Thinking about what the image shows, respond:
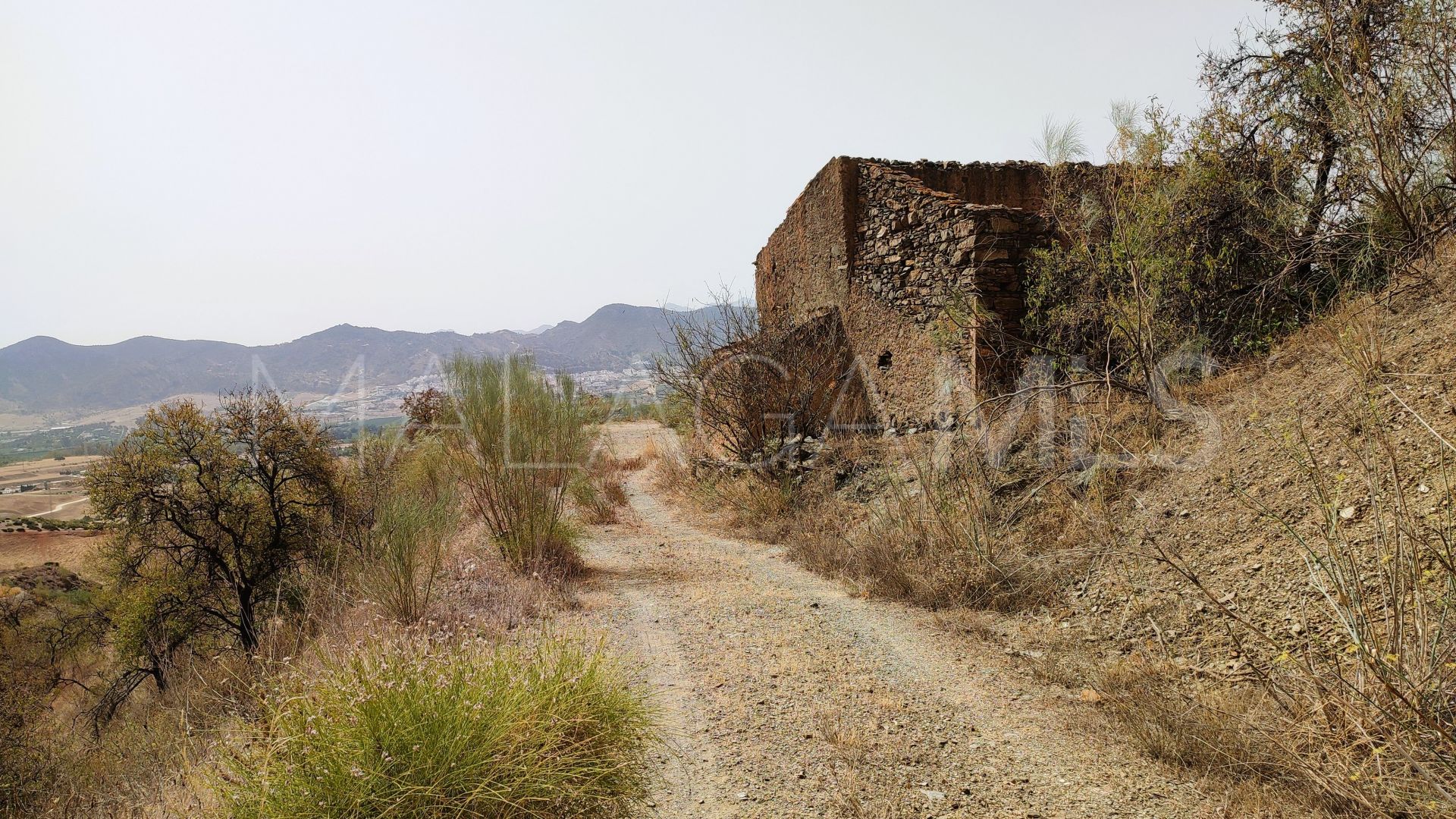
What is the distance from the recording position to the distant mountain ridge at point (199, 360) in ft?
208

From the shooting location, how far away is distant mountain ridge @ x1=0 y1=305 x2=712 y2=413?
63375 millimetres

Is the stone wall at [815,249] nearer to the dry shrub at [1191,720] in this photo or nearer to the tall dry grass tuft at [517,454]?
the tall dry grass tuft at [517,454]

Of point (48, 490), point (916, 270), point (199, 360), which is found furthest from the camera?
point (199, 360)

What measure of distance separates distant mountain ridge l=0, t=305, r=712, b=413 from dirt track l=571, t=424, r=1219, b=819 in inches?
1912

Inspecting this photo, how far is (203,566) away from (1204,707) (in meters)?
12.6

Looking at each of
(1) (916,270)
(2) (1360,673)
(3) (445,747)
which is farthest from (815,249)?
(3) (445,747)

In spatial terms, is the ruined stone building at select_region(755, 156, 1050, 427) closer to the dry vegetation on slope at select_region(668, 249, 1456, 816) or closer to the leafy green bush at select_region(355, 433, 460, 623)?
the dry vegetation on slope at select_region(668, 249, 1456, 816)

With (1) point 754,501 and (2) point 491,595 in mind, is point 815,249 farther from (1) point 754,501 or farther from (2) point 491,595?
(2) point 491,595

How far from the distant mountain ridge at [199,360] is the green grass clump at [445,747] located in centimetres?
5060

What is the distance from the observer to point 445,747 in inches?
80.9

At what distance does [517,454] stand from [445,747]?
438 cm

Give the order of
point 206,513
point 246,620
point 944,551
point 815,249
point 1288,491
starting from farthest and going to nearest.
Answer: point 815,249
point 206,513
point 246,620
point 944,551
point 1288,491

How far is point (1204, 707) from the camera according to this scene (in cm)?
286

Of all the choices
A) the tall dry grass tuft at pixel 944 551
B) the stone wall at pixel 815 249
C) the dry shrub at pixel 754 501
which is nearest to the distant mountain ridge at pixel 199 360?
the stone wall at pixel 815 249
